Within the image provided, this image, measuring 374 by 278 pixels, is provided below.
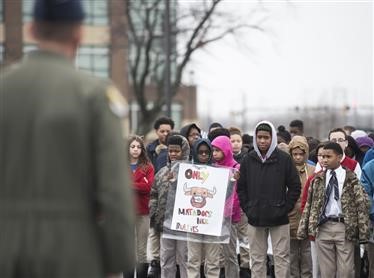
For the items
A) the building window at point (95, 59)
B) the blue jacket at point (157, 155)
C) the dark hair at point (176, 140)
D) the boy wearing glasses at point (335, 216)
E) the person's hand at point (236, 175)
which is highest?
the building window at point (95, 59)

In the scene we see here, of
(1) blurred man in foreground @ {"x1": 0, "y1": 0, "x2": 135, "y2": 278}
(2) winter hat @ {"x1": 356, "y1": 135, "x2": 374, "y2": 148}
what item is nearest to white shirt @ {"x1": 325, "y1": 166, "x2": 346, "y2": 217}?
(2) winter hat @ {"x1": 356, "y1": 135, "x2": 374, "y2": 148}

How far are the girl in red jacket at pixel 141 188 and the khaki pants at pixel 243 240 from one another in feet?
4.16

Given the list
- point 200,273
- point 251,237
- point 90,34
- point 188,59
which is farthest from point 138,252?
point 90,34

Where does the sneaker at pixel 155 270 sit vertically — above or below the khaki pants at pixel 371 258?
below

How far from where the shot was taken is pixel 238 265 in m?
13.4

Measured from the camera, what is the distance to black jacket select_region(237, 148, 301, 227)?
11.8 metres

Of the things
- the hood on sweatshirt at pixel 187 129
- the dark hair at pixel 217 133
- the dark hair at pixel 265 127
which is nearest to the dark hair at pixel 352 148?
the dark hair at pixel 217 133

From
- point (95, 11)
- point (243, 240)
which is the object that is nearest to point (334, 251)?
point (243, 240)

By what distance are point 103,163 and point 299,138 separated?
9218 millimetres

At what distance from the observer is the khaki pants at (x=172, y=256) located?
1262 centimetres

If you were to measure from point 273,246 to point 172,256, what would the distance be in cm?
136

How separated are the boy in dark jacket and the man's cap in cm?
759

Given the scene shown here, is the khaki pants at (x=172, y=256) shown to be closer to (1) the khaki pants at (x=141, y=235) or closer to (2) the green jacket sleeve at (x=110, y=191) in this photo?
(1) the khaki pants at (x=141, y=235)

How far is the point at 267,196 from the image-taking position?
11812mm
